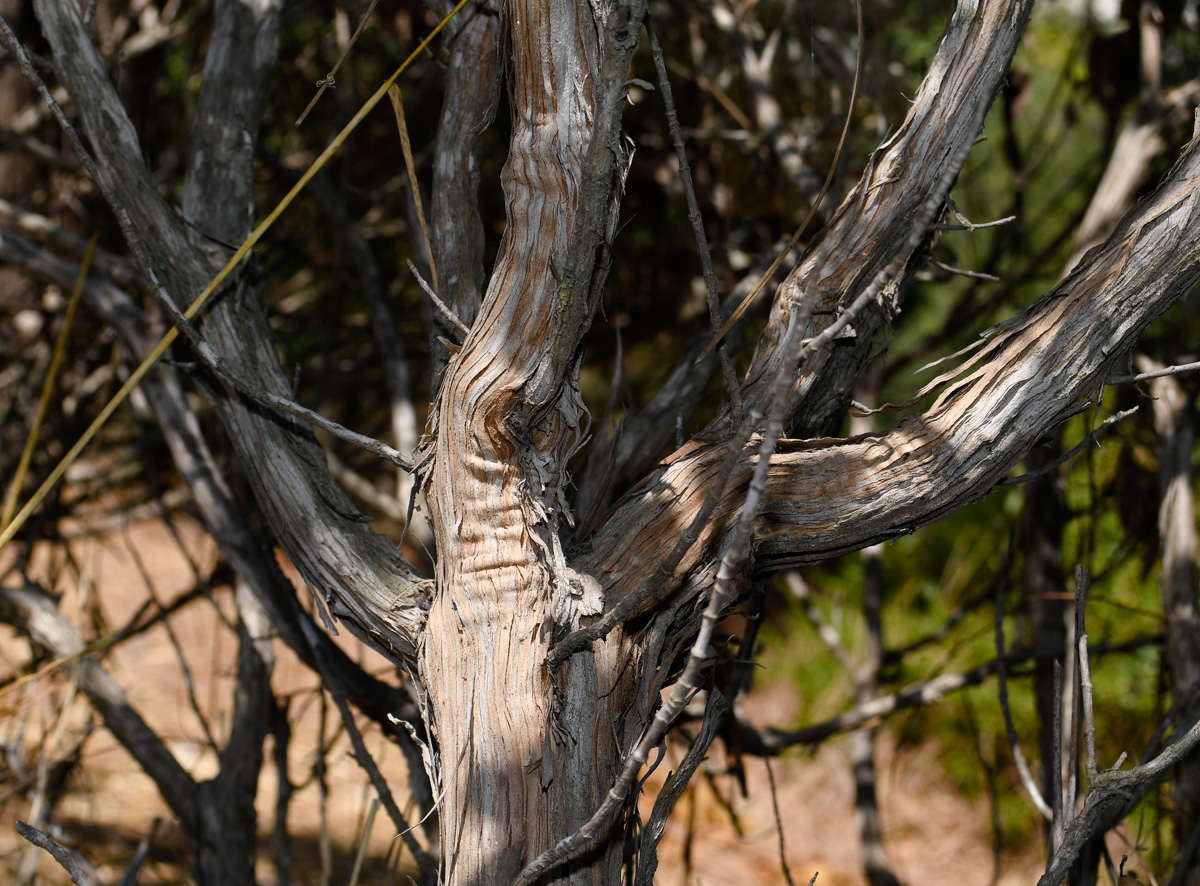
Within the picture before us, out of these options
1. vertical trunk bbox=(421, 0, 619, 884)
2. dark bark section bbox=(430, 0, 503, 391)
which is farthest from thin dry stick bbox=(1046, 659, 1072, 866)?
dark bark section bbox=(430, 0, 503, 391)

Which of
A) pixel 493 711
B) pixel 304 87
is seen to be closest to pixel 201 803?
pixel 493 711

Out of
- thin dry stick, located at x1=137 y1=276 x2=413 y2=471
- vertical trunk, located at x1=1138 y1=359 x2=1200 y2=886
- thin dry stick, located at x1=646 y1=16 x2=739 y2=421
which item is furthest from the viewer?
vertical trunk, located at x1=1138 y1=359 x2=1200 y2=886

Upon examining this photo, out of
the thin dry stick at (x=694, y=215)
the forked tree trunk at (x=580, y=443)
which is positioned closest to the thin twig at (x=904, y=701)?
the forked tree trunk at (x=580, y=443)

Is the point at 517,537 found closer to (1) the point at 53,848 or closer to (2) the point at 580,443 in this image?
(2) the point at 580,443

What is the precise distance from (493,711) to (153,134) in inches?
89.6

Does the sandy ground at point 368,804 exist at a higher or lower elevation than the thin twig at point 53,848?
higher

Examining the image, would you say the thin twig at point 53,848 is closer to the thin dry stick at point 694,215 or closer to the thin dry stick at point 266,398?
the thin dry stick at point 266,398

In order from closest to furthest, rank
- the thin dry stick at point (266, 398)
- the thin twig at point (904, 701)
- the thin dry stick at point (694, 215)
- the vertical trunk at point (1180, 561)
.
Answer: the thin dry stick at point (694, 215)
the thin dry stick at point (266, 398)
the vertical trunk at point (1180, 561)
the thin twig at point (904, 701)

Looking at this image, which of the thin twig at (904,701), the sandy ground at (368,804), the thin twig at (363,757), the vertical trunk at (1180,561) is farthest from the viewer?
the sandy ground at (368,804)

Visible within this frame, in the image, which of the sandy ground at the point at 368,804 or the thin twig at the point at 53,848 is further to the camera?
the sandy ground at the point at 368,804

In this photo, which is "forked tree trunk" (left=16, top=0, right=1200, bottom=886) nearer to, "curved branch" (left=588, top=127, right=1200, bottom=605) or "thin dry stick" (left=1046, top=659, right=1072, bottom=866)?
"curved branch" (left=588, top=127, right=1200, bottom=605)

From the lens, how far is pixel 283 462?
4.12 feet

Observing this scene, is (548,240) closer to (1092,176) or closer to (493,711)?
(493,711)

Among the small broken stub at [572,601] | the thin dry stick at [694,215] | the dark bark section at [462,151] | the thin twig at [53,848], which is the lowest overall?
the thin twig at [53,848]
